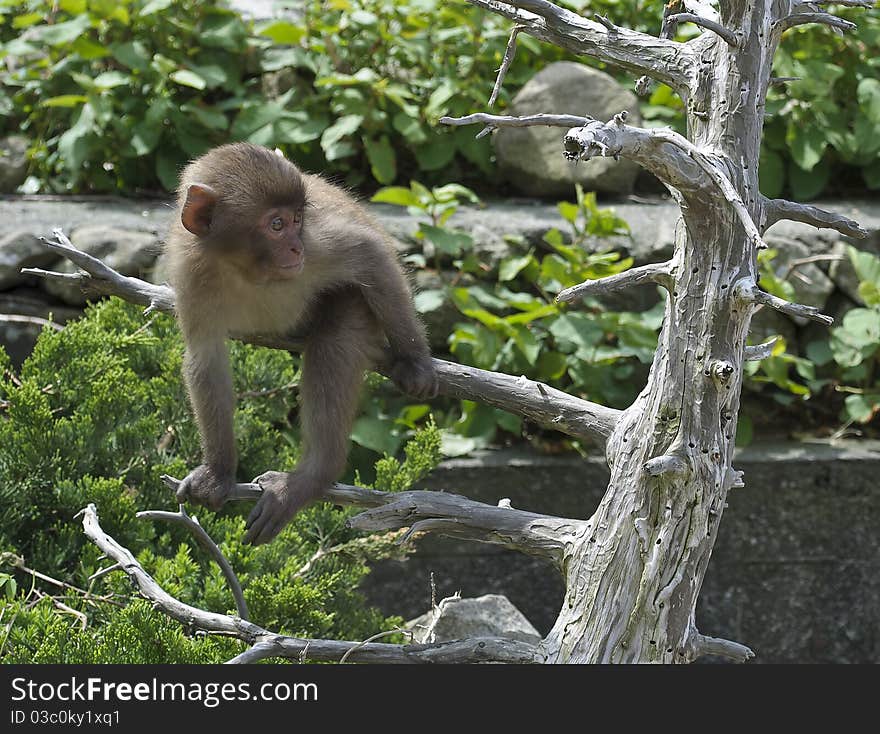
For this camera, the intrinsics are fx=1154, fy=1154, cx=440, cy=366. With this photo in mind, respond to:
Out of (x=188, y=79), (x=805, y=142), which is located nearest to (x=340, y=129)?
(x=188, y=79)

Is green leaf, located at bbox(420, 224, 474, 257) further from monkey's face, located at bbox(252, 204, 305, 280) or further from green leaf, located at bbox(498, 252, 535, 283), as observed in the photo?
monkey's face, located at bbox(252, 204, 305, 280)

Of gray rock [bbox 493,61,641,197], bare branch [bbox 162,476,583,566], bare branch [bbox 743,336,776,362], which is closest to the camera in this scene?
bare branch [bbox 743,336,776,362]

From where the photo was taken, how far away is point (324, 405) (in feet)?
11.9

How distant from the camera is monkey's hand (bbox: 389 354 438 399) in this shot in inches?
145

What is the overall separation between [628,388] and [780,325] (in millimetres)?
941

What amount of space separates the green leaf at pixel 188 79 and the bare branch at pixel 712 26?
393cm

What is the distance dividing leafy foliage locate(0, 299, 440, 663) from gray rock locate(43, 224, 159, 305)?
2.70 feet

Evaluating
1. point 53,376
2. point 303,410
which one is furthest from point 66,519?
point 303,410

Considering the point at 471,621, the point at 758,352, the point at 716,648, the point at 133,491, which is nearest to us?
the point at 758,352

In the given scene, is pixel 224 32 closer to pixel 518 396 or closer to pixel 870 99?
pixel 870 99

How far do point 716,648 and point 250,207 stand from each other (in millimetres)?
1900

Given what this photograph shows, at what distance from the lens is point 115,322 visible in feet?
16.7

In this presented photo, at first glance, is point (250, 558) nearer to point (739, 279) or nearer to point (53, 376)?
point (53, 376)

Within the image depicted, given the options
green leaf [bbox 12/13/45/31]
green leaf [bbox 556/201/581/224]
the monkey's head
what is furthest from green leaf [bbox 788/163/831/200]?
green leaf [bbox 12/13/45/31]
